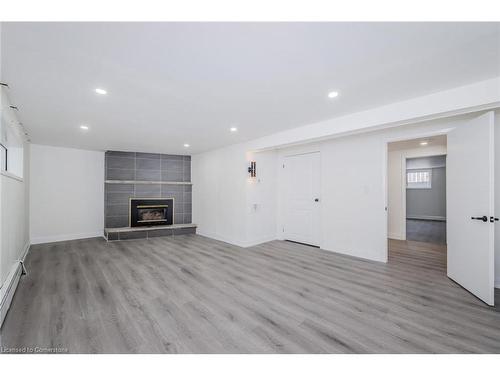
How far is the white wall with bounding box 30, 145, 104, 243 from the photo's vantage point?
537cm

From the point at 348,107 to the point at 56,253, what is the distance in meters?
6.00

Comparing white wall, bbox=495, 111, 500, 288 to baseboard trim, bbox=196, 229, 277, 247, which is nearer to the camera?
white wall, bbox=495, 111, 500, 288

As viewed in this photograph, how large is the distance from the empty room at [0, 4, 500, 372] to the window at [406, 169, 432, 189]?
4704mm

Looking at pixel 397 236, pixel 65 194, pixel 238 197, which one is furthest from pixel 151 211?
pixel 397 236

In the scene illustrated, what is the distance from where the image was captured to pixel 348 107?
301cm

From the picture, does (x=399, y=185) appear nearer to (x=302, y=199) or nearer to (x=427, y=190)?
(x=302, y=199)

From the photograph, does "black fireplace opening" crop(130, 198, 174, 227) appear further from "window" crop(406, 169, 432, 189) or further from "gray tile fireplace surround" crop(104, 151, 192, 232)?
"window" crop(406, 169, 432, 189)

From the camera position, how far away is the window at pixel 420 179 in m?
9.38

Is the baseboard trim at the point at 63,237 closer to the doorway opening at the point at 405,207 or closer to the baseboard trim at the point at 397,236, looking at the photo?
the doorway opening at the point at 405,207

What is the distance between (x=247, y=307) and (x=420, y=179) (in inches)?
413

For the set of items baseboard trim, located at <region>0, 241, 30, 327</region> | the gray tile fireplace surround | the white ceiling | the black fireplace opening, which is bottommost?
baseboard trim, located at <region>0, 241, 30, 327</region>

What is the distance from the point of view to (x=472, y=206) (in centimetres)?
271

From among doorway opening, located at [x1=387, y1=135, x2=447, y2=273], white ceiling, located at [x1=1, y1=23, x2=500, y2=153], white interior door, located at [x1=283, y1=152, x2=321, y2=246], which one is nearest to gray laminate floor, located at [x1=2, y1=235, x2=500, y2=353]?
doorway opening, located at [x1=387, y1=135, x2=447, y2=273]
